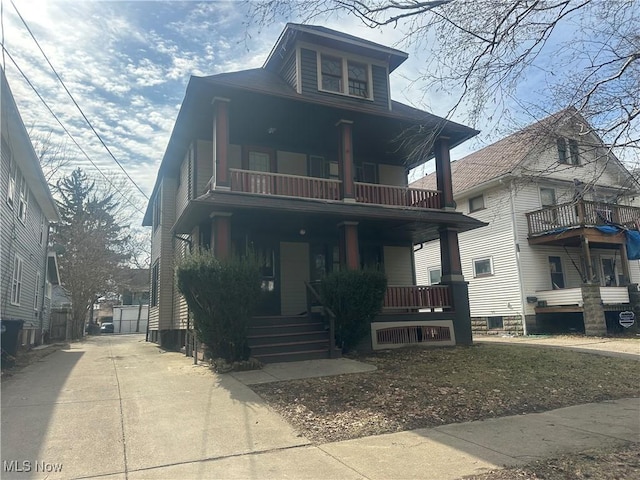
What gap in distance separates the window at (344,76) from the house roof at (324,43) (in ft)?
1.23

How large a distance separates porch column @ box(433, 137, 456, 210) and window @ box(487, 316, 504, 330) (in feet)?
28.2

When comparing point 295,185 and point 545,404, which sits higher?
point 295,185

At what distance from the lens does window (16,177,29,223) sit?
44.2ft

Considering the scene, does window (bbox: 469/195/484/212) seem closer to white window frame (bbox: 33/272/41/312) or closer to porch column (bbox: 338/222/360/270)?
porch column (bbox: 338/222/360/270)

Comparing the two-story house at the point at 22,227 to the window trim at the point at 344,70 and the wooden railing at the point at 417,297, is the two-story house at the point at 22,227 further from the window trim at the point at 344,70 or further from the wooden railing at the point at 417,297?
the wooden railing at the point at 417,297

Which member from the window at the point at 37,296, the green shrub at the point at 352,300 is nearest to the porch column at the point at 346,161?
the green shrub at the point at 352,300

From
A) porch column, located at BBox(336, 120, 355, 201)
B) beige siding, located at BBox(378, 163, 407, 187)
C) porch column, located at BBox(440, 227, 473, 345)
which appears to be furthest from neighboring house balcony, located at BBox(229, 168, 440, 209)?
beige siding, located at BBox(378, 163, 407, 187)

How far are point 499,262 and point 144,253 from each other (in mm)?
35028

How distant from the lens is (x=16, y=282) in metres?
13.6

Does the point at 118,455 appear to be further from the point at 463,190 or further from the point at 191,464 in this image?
the point at 463,190

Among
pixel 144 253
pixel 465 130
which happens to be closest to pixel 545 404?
pixel 465 130

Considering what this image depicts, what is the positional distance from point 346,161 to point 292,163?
8.46 feet

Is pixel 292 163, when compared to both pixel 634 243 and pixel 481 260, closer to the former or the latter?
pixel 481 260

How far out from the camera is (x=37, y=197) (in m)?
16.6
